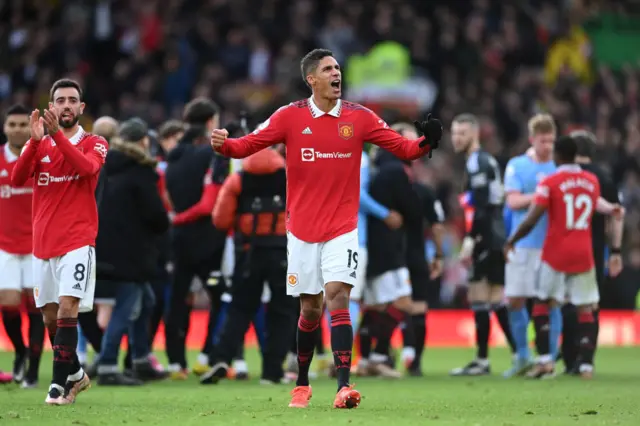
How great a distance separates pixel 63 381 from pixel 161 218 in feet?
10.7

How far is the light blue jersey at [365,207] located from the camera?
14.4 meters

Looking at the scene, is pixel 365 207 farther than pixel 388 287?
No

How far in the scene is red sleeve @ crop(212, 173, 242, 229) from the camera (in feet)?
43.3

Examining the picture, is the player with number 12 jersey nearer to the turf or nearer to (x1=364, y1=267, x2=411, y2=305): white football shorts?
the turf

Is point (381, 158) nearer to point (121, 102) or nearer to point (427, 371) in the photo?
point (427, 371)

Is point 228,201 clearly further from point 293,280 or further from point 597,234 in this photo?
point 597,234

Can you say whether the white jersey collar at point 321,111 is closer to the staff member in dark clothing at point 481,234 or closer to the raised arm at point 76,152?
the raised arm at point 76,152

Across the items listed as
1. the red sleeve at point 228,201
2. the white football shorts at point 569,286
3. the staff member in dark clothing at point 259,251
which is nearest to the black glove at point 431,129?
the staff member in dark clothing at point 259,251

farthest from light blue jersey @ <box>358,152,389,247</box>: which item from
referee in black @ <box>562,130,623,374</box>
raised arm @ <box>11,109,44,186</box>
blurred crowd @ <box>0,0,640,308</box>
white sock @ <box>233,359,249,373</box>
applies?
blurred crowd @ <box>0,0,640,308</box>

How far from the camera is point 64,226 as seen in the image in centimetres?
1029

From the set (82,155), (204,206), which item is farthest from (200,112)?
(82,155)

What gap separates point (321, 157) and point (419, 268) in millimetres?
5485

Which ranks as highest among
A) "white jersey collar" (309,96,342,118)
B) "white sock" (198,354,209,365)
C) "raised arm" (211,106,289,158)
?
"white jersey collar" (309,96,342,118)

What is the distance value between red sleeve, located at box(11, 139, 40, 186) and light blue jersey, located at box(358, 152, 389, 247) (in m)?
4.74
